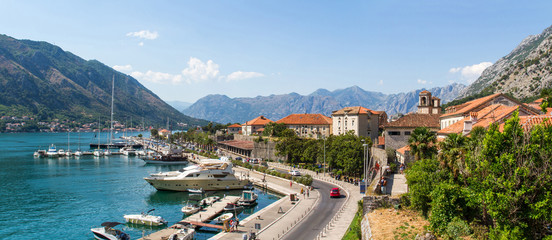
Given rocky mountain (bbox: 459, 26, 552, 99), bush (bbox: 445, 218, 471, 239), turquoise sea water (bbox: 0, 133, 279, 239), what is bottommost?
turquoise sea water (bbox: 0, 133, 279, 239)

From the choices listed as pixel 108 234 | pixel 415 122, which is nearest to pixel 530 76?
pixel 415 122

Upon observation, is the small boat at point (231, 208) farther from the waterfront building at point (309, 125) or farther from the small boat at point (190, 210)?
the waterfront building at point (309, 125)

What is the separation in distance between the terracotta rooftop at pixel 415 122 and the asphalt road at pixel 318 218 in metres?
17.9

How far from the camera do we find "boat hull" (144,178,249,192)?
63750 mm

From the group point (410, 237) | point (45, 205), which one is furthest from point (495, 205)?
point (45, 205)

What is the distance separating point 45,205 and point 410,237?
174 feet

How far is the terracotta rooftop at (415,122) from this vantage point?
60406 millimetres

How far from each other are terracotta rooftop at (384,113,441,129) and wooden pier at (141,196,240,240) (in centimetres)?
→ 2973

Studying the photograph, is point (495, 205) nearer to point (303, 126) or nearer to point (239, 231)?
point (239, 231)

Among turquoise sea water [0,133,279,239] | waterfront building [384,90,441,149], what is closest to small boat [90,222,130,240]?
turquoise sea water [0,133,279,239]

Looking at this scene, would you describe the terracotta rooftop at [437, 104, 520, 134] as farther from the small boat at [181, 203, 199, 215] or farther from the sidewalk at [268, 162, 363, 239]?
the small boat at [181, 203, 199, 215]

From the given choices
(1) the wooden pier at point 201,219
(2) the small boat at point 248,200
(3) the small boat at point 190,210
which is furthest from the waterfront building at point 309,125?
(3) the small boat at point 190,210

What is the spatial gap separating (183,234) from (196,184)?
30.0 metres

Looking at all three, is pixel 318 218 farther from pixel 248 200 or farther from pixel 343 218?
pixel 248 200
